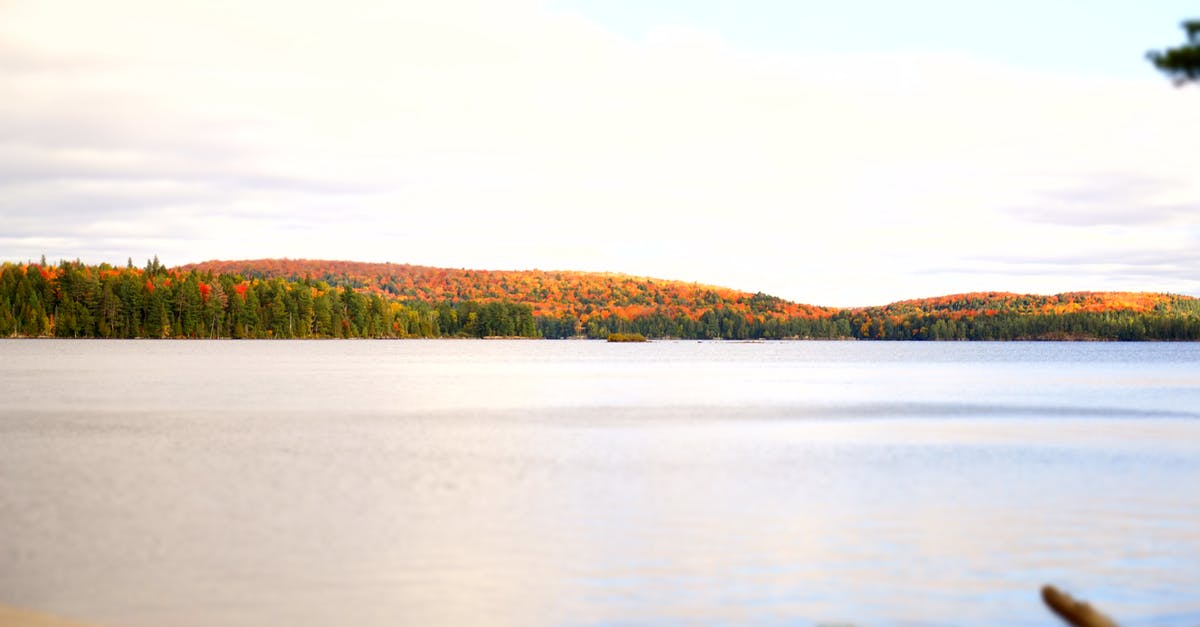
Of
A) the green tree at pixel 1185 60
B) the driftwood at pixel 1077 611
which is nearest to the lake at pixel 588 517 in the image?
the driftwood at pixel 1077 611

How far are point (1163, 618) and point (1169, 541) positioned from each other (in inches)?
255

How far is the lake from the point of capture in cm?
1611

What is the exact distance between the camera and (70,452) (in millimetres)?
34469

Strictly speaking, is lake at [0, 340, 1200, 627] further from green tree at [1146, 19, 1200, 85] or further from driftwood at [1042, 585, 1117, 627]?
green tree at [1146, 19, 1200, 85]

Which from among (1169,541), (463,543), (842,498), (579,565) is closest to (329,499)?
(463,543)

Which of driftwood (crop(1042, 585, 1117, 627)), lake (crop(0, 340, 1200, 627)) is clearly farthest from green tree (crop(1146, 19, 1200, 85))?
lake (crop(0, 340, 1200, 627))

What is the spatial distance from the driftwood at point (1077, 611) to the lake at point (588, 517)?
113 inches

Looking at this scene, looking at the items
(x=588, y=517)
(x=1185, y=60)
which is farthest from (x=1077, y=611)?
(x=588, y=517)

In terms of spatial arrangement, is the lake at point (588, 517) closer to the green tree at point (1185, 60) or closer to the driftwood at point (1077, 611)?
the driftwood at point (1077, 611)

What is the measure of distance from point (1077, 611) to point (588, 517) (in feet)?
43.6

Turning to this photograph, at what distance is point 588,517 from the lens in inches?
939

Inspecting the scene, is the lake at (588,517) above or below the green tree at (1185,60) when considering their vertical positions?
below

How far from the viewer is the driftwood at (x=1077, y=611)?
1131cm

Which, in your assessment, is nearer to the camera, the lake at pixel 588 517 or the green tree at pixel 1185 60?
the green tree at pixel 1185 60
